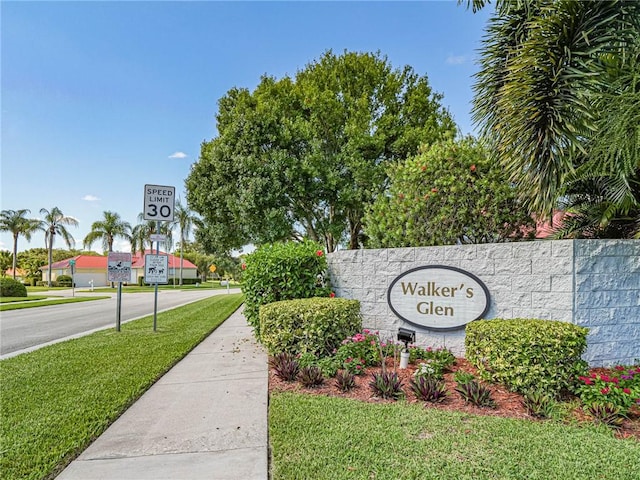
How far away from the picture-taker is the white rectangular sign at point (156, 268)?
9180 mm

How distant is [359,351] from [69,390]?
360cm

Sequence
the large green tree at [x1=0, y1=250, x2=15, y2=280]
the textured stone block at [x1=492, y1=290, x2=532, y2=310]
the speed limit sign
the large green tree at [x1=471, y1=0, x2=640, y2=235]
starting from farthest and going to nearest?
the large green tree at [x1=0, y1=250, x2=15, y2=280]
the speed limit sign
the textured stone block at [x1=492, y1=290, x2=532, y2=310]
the large green tree at [x1=471, y1=0, x2=640, y2=235]

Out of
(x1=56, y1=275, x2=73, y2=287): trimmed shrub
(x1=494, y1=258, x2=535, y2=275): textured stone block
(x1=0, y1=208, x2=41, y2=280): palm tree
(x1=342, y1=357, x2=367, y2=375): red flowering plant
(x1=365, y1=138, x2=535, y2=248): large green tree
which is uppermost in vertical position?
(x1=0, y1=208, x2=41, y2=280): palm tree

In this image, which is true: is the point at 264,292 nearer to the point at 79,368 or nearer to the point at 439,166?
the point at 79,368

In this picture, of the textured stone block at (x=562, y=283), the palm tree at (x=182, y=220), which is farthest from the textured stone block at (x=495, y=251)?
the palm tree at (x=182, y=220)

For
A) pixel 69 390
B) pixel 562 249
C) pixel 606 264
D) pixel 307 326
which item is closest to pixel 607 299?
pixel 606 264

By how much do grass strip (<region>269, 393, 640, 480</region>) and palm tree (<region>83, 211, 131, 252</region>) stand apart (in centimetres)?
5071

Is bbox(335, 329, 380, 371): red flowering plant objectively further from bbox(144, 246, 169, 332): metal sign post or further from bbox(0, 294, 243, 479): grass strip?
bbox(144, 246, 169, 332): metal sign post

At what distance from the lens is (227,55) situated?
11.2m

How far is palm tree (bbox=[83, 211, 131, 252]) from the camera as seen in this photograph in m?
46.4

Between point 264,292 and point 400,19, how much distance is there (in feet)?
26.3

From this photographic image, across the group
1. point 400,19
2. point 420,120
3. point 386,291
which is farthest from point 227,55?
point 386,291

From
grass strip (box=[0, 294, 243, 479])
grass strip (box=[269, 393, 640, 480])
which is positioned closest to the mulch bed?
grass strip (box=[269, 393, 640, 480])

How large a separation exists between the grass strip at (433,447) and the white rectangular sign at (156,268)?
6.80 m
